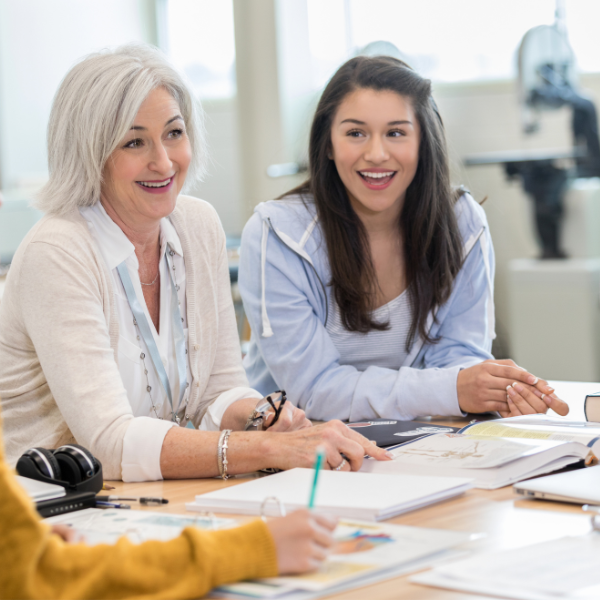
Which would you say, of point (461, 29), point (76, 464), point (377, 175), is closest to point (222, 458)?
point (76, 464)

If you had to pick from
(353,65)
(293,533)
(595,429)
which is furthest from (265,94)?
(293,533)

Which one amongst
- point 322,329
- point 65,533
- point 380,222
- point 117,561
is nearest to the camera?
point 117,561

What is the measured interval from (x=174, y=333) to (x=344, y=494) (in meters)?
0.65

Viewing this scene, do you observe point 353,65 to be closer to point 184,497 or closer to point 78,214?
point 78,214

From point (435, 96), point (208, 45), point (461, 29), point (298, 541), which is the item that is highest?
point (208, 45)

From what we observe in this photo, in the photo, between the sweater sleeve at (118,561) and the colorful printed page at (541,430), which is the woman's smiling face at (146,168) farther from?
the sweater sleeve at (118,561)

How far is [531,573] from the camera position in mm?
772

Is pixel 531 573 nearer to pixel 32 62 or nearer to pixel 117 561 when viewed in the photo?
pixel 117 561

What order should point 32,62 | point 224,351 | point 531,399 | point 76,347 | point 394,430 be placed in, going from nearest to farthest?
point 76,347, point 394,430, point 531,399, point 224,351, point 32,62

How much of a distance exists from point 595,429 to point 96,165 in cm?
93

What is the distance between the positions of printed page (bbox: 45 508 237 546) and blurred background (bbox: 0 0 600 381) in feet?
8.66

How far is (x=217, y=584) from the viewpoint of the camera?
744mm

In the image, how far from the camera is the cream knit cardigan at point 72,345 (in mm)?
1307

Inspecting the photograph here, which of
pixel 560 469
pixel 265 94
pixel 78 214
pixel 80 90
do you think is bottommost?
pixel 560 469
